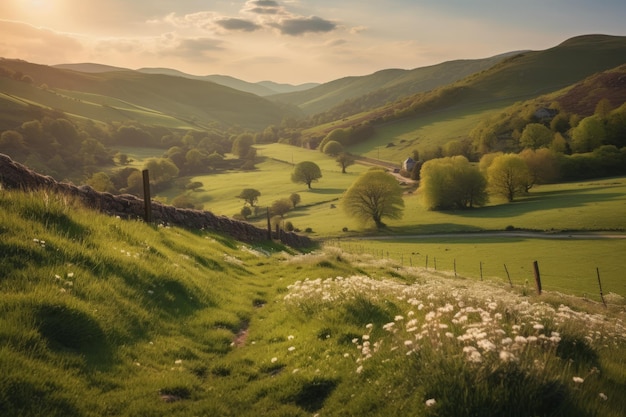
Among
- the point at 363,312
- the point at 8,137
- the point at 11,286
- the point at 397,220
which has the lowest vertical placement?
the point at 397,220

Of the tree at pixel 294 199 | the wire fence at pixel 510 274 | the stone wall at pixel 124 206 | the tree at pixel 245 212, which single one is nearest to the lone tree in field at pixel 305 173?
the tree at pixel 294 199

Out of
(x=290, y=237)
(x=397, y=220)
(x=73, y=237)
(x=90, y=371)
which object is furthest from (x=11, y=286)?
(x=397, y=220)

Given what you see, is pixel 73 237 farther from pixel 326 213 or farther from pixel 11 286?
pixel 326 213

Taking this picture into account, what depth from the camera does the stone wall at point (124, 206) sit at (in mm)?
16109

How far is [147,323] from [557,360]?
29.9 ft

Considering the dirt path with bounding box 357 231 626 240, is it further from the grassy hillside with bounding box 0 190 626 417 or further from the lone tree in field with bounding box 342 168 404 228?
the grassy hillside with bounding box 0 190 626 417

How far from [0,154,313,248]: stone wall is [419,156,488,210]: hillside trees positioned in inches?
2812

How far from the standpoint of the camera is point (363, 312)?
1121 cm

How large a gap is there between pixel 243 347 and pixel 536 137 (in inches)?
5799

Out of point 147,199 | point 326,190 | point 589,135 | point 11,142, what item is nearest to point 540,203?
point 589,135

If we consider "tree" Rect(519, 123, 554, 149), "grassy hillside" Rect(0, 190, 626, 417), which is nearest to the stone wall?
"grassy hillside" Rect(0, 190, 626, 417)

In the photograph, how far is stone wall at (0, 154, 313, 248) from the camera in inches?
634

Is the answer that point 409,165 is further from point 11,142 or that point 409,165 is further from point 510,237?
point 11,142

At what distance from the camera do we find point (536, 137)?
5281 inches
